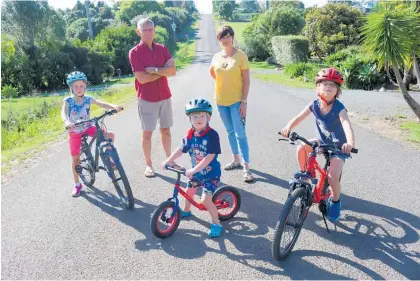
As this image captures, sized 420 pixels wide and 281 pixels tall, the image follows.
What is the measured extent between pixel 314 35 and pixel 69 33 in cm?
3608

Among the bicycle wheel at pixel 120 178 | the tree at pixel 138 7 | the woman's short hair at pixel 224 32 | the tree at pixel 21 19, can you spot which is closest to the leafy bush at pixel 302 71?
the woman's short hair at pixel 224 32

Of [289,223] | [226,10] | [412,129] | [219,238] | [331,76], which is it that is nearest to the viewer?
[289,223]

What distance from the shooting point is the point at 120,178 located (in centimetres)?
482

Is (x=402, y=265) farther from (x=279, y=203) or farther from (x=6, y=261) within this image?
(x=6, y=261)

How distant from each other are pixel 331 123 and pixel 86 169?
11.3ft

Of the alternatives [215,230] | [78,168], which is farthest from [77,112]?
[215,230]

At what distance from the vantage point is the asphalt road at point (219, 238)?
356 centimetres

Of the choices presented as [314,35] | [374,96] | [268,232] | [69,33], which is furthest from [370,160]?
[69,33]

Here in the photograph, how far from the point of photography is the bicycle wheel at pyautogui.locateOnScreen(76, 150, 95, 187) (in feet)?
17.6

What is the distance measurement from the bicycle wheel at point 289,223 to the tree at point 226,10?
297ft

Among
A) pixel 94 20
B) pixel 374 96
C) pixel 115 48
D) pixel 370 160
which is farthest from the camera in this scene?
pixel 94 20

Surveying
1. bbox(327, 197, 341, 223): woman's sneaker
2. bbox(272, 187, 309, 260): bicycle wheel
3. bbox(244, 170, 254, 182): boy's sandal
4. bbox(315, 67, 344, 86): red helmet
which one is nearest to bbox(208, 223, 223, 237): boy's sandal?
bbox(272, 187, 309, 260): bicycle wheel

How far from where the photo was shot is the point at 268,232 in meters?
4.20

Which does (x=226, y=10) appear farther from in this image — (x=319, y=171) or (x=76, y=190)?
(x=319, y=171)
